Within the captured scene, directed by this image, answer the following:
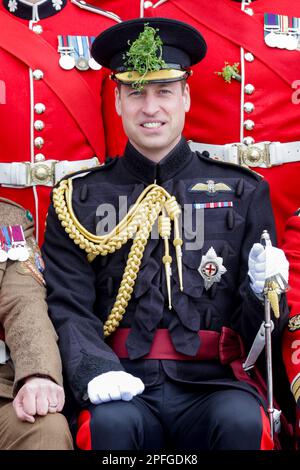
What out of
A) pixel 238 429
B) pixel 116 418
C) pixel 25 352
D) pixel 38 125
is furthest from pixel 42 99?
pixel 238 429

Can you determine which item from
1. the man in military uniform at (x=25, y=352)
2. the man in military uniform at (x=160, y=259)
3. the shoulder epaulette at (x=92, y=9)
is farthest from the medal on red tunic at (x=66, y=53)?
the man in military uniform at (x=25, y=352)

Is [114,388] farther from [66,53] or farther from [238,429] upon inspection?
[66,53]

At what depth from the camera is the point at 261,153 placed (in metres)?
4.38

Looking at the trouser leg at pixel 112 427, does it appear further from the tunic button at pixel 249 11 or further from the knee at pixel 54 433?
the tunic button at pixel 249 11

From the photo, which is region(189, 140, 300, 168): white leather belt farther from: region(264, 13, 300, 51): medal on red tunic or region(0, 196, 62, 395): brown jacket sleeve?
region(0, 196, 62, 395): brown jacket sleeve

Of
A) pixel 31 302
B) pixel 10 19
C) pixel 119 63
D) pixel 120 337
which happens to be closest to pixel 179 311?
pixel 120 337

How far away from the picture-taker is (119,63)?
3.93 m

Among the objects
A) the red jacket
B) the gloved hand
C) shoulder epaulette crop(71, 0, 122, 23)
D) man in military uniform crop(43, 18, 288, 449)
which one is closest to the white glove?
man in military uniform crop(43, 18, 288, 449)

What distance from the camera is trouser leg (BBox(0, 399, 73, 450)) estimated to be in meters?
3.43

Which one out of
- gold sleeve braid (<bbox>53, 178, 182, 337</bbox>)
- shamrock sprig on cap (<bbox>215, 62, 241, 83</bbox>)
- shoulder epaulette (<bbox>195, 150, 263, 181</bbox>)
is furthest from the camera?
shamrock sprig on cap (<bbox>215, 62, 241, 83</bbox>)

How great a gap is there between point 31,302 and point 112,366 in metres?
0.36

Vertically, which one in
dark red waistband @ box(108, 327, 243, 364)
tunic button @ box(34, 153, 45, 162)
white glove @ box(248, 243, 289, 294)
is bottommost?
dark red waistband @ box(108, 327, 243, 364)

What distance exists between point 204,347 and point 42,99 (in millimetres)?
1182

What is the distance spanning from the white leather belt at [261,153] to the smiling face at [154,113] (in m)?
0.50
